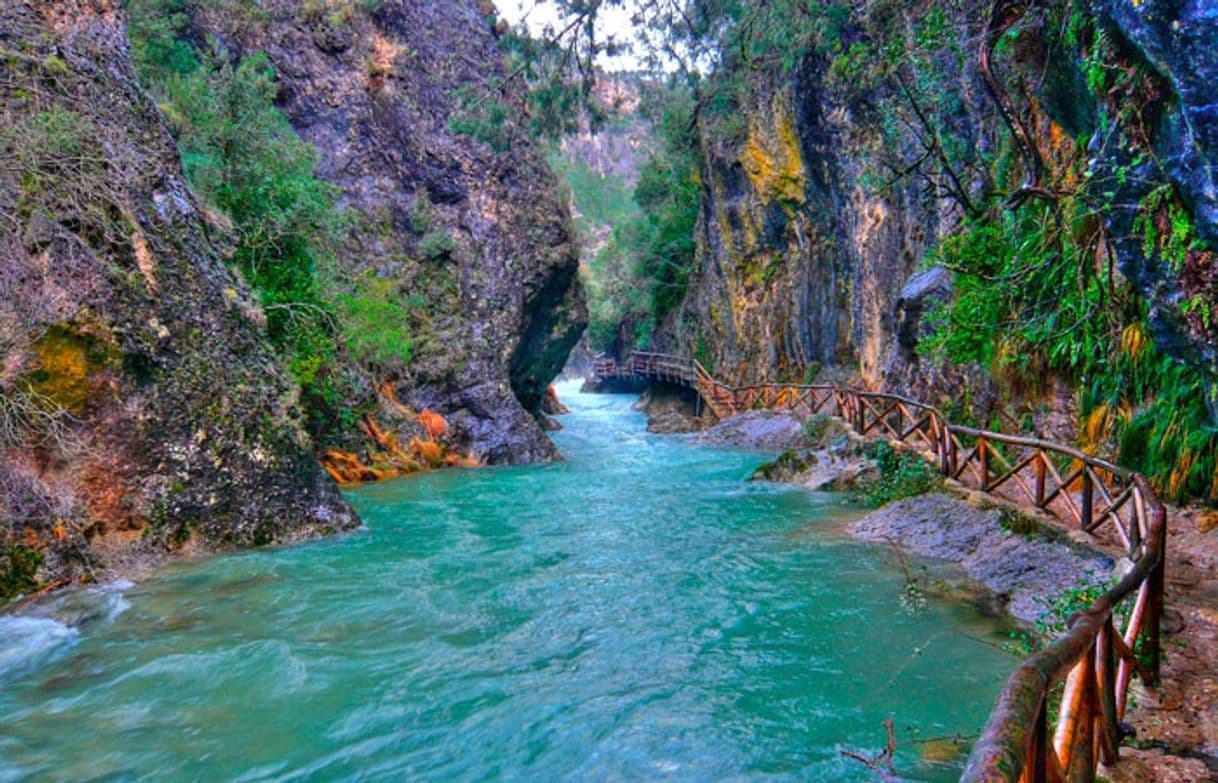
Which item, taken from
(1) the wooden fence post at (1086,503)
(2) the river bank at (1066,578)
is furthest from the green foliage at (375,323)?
(1) the wooden fence post at (1086,503)

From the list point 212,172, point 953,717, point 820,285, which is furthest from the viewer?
point 820,285

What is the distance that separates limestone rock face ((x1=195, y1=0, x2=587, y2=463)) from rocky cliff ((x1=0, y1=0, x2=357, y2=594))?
841cm

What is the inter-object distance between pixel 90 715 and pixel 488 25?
23.4m

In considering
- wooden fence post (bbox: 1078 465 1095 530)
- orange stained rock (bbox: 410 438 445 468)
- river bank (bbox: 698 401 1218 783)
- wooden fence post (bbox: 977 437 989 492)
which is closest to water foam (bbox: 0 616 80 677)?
river bank (bbox: 698 401 1218 783)

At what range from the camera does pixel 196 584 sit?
7168mm

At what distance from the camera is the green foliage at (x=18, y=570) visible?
249 inches

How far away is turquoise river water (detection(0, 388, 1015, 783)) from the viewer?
4.23 m

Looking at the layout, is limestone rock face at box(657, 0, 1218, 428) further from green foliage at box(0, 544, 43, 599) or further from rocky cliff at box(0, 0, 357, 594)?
green foliage at box(0, 544, 43, 599)

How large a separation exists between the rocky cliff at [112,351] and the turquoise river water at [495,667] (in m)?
0.73

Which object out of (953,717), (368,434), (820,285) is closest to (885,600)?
(953,717)

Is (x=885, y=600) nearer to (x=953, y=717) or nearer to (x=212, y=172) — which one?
(x=953, y=717)

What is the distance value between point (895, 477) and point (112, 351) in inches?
406

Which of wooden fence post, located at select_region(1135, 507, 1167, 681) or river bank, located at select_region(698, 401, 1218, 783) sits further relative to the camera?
wooden fence post, located at select_region(1135, 507, 1167, 681)

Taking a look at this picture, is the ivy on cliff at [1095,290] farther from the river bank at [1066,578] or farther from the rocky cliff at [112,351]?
the rocky cliff at [112,351]
